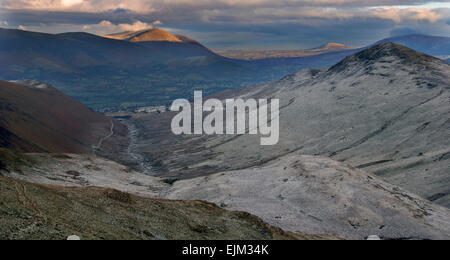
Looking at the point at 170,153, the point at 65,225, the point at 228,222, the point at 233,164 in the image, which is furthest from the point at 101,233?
the point at 170,153

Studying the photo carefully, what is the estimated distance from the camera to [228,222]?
36094mm

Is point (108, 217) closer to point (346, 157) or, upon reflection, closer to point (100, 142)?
point (346, 157)

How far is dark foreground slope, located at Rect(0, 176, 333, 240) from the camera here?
2478 centimetres

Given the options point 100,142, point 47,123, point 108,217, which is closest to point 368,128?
point 108,217

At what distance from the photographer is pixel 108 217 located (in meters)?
30.9

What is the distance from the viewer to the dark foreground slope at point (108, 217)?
24781 millimetres

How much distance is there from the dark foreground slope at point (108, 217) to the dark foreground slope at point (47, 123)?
Answer: 60.5 m

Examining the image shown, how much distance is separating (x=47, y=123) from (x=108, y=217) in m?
108

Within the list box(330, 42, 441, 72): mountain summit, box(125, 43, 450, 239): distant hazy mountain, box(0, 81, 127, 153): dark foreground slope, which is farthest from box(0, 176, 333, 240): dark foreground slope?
box(330, 42, 441, 72): mountain summit

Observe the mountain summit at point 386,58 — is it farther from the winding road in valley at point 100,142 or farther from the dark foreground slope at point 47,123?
the dark foreground slope at point 47,123

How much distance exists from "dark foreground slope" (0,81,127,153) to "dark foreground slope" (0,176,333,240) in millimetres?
60515

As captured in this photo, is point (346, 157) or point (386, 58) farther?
point (386, 58)

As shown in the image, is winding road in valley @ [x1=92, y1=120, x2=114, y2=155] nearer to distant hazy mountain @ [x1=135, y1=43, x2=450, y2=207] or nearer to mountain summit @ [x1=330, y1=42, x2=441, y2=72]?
distant hazy mountain @ [x1=135, y1=43, x2=450, y2=207]
